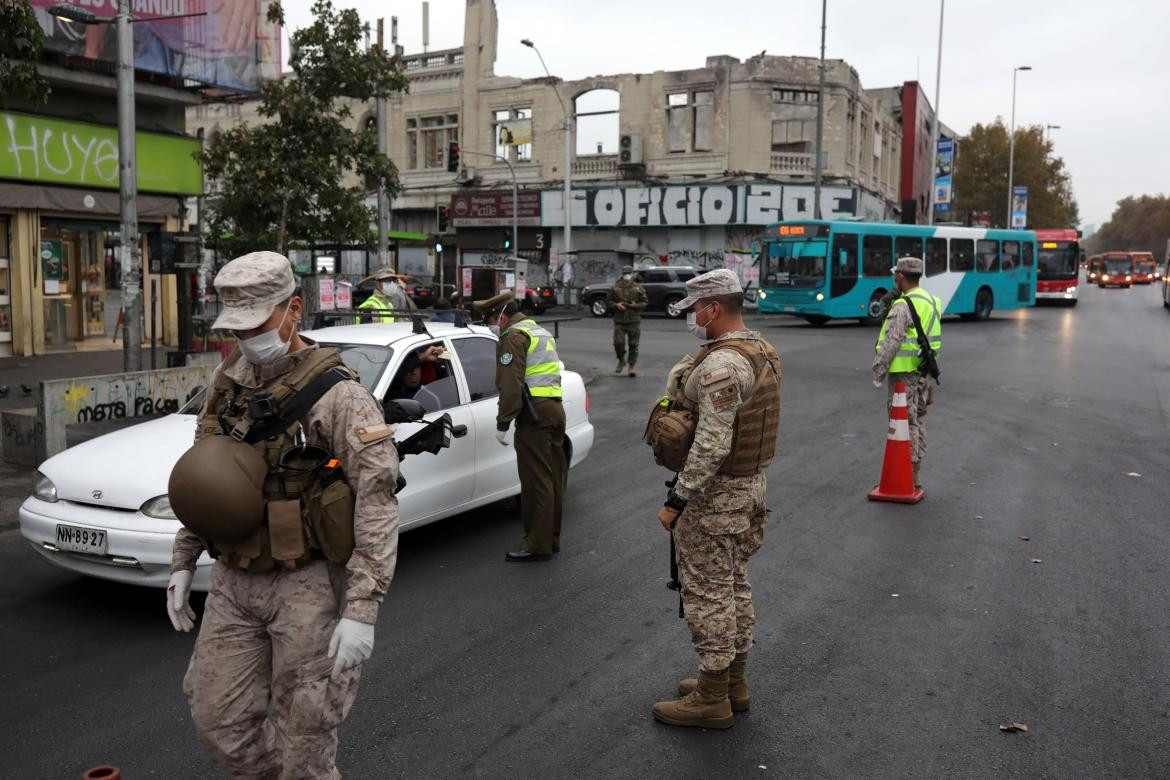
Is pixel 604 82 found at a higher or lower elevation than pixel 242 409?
higher

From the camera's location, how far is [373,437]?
2.93 metres

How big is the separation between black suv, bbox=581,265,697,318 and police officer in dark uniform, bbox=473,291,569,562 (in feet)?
90.9

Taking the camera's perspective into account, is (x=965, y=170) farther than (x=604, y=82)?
Yes

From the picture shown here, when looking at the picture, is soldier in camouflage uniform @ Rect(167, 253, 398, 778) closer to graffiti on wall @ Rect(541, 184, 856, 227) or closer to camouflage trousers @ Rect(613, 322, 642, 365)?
camouflage trousers @ Rect(613, 322, 642, 365)

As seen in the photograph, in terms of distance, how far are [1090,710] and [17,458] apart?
9313 millimetres

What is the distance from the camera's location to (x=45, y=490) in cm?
584

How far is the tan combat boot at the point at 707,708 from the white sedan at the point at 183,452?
2.59 meters

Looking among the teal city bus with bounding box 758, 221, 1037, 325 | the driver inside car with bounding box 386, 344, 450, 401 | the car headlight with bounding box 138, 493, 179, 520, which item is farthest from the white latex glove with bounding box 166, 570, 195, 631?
the teal city bus with bounding box 758, 221, 1037, 325

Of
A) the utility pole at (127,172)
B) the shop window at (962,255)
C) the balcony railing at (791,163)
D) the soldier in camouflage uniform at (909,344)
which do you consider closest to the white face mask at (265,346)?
the soldier in camouflage uniform at (909,344)

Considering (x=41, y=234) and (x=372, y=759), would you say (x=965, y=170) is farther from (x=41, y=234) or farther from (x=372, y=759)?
(x=372, y=759)

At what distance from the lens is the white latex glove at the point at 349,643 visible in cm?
283

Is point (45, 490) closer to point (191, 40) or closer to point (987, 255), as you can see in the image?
point (191, 40)

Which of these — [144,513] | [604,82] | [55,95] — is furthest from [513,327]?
[604,82]

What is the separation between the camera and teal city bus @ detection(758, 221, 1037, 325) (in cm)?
2877
